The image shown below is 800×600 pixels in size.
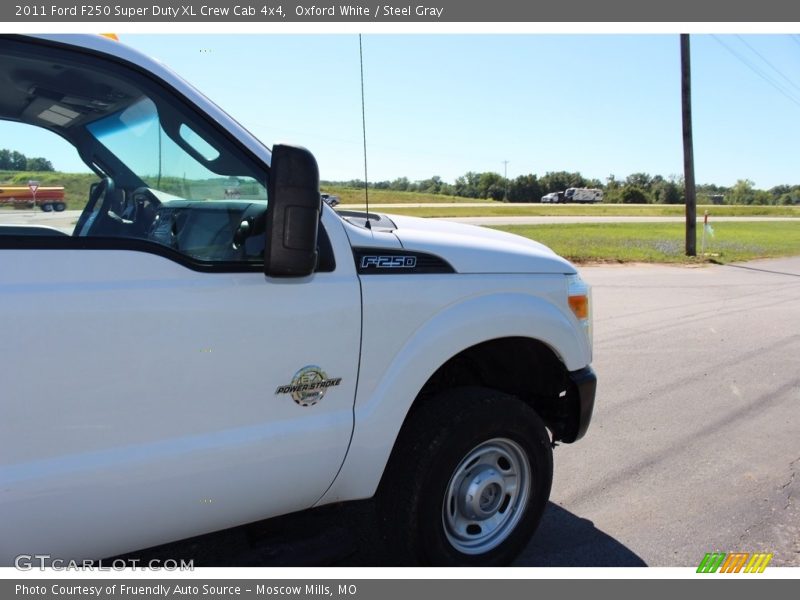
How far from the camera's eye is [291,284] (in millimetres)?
2201

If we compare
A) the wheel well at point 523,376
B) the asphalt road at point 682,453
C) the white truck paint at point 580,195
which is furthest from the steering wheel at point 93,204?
the white truck paint at point 580,195

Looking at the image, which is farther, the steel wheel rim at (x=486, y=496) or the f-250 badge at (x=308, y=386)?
the steel wheel rim at (x=486, y=496)

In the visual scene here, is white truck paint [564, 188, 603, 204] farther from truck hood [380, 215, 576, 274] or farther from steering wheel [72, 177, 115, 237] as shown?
steering wheel [72, 177, 115, 237]

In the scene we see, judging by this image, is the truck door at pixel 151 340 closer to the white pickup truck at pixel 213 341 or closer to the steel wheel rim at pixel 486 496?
the white pickup truck at pixel 213 341

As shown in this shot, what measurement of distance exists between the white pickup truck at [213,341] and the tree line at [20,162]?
0.49ft

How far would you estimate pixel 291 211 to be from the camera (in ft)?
6.59

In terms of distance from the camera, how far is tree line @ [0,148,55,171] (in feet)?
6.80

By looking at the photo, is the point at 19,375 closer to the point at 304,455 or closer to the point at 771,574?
the point at 304,455

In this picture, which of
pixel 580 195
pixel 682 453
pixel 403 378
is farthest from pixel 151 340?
pixel 580 195

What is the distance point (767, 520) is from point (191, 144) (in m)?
3.64

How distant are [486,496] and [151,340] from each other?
1712 mm

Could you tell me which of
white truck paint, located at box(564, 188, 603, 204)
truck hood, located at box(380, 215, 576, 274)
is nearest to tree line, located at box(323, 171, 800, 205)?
white truck paint, located at box(564, 188, 603, 204)

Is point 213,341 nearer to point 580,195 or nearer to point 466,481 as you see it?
point 466,481

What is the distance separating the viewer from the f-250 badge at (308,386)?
88.3 inches
